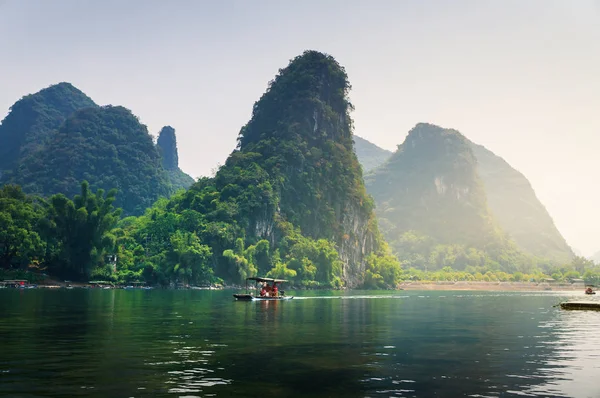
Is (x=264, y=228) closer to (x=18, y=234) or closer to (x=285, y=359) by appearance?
(x=18, y=234)

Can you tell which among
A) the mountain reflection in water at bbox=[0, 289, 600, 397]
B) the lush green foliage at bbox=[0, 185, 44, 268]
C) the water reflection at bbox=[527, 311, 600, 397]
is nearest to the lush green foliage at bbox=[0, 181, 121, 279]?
the lush green foliage at bbox=[0, 185, 44, 268]

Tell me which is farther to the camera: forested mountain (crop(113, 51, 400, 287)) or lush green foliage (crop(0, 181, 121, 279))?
forested mountain (crop(113, 51, 400, 287))

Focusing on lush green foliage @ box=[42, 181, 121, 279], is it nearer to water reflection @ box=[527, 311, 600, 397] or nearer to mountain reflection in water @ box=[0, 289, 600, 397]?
mountain reflection in water @ box=[0, 289, 600, 397]

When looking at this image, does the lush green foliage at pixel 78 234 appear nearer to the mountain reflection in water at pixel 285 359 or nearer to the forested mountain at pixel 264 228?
the forested mountain at pixel 264 228

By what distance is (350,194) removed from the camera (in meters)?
200

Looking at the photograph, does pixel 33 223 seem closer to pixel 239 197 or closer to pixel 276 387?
pixel 239 197

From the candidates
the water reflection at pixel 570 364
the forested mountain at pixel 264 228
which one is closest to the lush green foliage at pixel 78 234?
the forested mountain at pixel 264 228

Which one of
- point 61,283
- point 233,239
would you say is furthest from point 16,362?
point 233,239

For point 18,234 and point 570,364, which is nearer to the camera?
point 570,364

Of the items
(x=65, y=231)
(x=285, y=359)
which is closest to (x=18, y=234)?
(x=65, y=231)

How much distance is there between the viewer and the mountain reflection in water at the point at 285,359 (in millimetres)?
18781

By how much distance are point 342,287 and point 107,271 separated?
7692 centimetres

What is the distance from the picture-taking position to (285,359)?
81.9 ft

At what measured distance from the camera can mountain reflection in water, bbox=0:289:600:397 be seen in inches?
739
